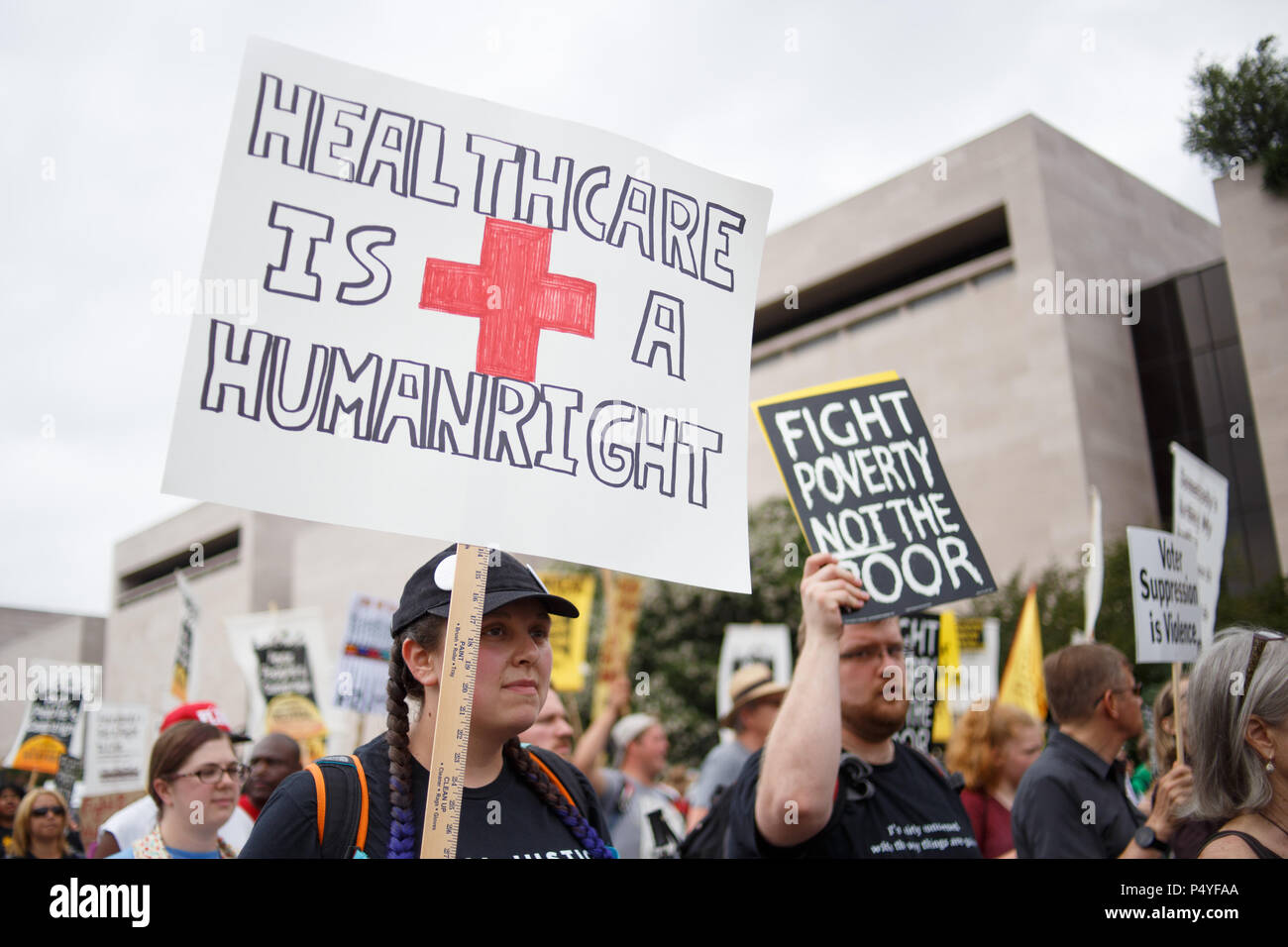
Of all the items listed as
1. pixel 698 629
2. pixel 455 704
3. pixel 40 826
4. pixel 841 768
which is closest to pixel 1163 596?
pixel 841 768

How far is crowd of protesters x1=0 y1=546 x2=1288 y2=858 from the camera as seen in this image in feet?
6.98

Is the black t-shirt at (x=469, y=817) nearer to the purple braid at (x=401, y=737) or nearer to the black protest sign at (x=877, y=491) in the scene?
the purple braid at (x=401, y=737)

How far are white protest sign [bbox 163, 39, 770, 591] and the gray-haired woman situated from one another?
1.13m

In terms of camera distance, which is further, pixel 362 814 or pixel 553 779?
pixel 553 779

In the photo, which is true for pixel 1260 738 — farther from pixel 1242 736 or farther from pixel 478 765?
pixel 478 765

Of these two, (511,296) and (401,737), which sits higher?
(511,296)

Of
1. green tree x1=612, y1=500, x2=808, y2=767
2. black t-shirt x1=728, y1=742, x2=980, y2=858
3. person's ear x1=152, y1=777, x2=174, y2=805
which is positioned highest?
green tree x1=612, y1=500, x2=808, y2=767

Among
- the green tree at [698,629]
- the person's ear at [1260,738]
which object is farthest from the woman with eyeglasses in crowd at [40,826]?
the green tree at [698,629]

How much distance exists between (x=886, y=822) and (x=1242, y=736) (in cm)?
88

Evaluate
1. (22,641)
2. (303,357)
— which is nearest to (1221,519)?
(303,357)

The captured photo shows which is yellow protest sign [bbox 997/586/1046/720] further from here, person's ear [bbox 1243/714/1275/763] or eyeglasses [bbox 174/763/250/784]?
eyeglasses [bbox 174/763/250/784]

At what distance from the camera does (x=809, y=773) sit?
2.59 m

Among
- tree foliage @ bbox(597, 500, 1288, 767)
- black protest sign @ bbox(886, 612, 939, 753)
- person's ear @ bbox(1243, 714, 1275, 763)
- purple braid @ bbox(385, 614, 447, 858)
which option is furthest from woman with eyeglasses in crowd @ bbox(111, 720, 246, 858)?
tree foliage @ bbox(597, 500, 1288, 767)
